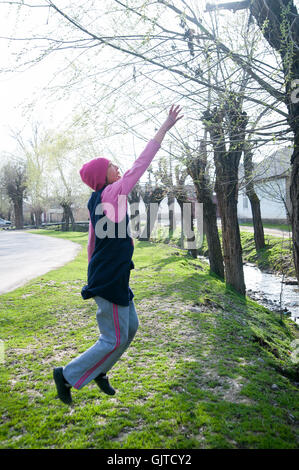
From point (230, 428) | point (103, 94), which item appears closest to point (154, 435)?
point (230, 428)

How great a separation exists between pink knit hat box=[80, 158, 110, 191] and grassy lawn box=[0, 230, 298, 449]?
6.55ft

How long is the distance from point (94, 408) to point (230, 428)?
1213mm

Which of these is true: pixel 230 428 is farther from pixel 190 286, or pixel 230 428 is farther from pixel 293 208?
pixel 190 286

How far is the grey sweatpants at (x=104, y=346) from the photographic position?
285 cm

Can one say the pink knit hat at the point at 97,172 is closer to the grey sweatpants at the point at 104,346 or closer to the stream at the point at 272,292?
the grey sweatpants at the point at 104,346

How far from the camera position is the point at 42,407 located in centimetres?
351

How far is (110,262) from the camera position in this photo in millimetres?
2854

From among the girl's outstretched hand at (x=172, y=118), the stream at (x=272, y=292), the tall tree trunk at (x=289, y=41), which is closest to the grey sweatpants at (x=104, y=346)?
the girl's outstretched hand at (x=172, y=118)

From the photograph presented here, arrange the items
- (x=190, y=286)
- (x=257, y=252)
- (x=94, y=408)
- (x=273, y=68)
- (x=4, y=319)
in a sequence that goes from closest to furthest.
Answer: (x=94, y=408) → (x=273, y=68) → (x=4, y=319) → (x=190, y=286) → (x=257, y=252)

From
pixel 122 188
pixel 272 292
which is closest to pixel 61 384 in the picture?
pixel 122 188

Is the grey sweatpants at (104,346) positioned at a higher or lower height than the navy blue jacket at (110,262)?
lower

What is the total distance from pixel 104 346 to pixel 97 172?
133cm

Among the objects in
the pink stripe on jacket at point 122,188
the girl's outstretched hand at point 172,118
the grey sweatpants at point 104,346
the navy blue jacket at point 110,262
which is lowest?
the grey sweatpants at point 104,346

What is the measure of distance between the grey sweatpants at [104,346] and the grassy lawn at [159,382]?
1.72 ft
